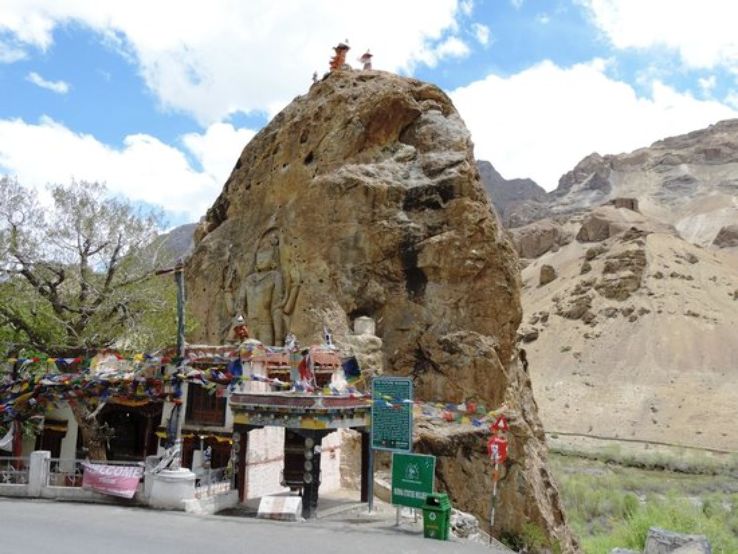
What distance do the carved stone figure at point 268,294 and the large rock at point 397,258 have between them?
71 mm

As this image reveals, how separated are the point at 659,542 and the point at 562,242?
11523 centimetres

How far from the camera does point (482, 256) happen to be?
3269 centimetres

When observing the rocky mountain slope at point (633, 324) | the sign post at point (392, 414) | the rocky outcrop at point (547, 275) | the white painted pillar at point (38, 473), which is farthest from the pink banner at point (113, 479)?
the rocky outcrop at point (547, 275)

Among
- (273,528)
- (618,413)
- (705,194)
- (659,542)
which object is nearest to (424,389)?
(273,528)

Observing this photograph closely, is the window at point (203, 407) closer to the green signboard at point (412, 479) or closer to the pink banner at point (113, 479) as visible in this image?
the pink banner at point (113, 479)

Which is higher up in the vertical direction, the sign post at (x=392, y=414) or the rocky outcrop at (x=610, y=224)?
the rocky outcrop at (x=610, y=224)

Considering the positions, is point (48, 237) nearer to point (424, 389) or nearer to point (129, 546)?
point (129, 546)

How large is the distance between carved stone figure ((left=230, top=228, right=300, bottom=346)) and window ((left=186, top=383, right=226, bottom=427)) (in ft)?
36.4

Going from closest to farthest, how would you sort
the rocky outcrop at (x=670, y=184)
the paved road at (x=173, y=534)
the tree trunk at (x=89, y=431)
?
the paved road at (x=173, y=534)
the tree trunk at (x=89, y=431)
the rocky outcrop at (x=670, y=184)

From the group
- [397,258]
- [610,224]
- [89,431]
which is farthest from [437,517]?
[610,224]

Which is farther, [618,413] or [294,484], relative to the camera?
[618,413]

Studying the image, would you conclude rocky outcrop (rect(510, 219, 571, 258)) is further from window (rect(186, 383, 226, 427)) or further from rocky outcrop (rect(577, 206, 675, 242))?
window (rect(186, 383, 226, 427))

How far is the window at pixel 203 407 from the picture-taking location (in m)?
22.4

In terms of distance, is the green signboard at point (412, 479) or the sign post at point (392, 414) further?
the sign post at point (392, 414)
